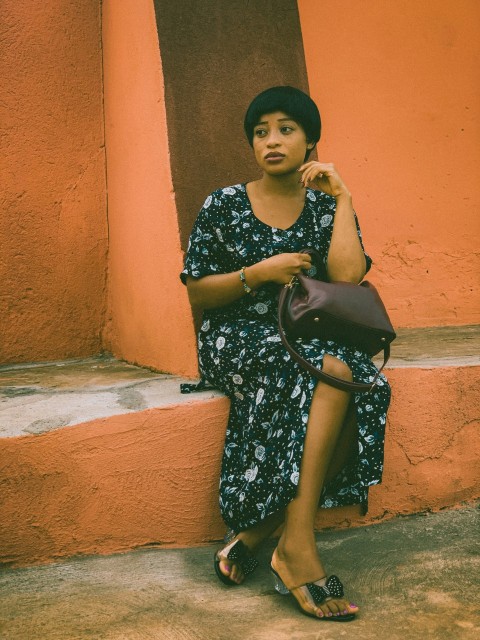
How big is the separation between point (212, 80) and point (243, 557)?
1894mm

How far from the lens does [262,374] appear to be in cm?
235

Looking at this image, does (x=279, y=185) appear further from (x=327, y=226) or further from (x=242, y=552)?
(x=242, y=552)

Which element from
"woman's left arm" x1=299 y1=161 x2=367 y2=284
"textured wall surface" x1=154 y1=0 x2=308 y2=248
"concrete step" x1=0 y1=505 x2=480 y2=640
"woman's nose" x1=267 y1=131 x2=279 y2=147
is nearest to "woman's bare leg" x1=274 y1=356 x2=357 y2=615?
"concrete step" x1=0 y1=505 x2=480 y2=640

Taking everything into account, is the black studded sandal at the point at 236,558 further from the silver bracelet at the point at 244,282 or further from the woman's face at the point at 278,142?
the woman's face at the point at 278,142

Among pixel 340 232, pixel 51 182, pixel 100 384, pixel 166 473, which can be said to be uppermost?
pixel 51 182

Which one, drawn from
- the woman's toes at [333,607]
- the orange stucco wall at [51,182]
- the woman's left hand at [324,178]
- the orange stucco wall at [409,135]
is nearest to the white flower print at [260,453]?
the woman's toes at [333,607]

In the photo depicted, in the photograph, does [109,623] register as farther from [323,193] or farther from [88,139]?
[88,139]

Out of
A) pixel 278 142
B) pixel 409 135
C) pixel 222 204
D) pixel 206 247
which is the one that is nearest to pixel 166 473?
pixel 206 247

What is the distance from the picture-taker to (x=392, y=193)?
3.86 m

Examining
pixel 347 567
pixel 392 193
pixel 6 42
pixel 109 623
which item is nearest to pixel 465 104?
pixel 392 193

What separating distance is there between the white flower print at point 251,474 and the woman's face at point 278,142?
3.42 feet

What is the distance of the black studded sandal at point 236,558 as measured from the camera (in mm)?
2254

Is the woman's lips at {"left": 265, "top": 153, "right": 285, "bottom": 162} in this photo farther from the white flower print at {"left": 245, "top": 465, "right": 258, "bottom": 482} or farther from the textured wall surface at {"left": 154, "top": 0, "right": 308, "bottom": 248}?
the white flower print at {"left": 245, "top": 465, "right": 258, "bottom": 482}

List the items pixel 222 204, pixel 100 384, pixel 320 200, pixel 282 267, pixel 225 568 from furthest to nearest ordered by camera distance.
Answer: pixel 100 384
pixel 320 200
pixel 222 204
pixel 282 267
pixel 225 568
